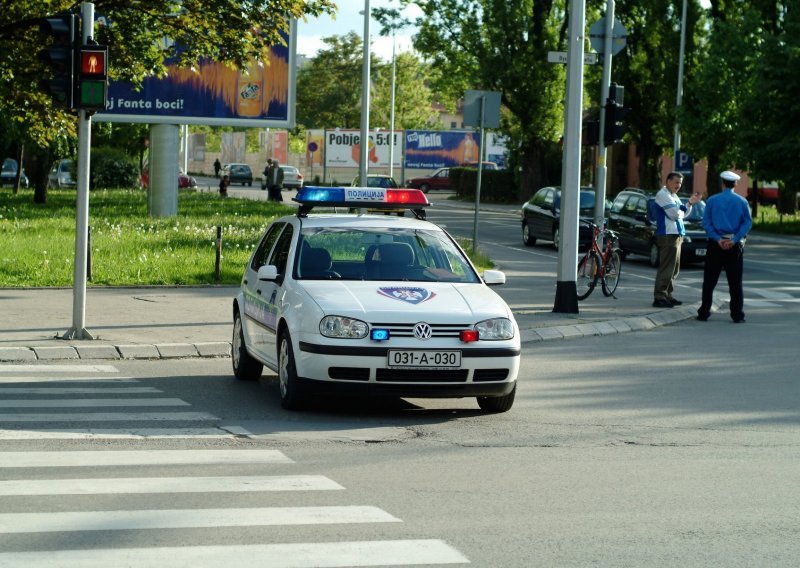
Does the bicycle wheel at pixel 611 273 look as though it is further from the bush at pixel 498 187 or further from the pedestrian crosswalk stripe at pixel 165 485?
→ the bush at pixel 498 187

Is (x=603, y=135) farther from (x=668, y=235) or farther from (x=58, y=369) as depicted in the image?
(x=58, y=369)

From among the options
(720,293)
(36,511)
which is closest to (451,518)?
(36,511)

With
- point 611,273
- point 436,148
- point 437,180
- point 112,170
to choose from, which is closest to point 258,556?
point 611,273

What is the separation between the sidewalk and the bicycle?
224 mm

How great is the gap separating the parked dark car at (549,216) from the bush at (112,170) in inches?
1327

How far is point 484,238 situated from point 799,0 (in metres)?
12.8

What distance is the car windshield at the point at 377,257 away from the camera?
36.0 ft

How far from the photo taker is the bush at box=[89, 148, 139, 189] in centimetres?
6525

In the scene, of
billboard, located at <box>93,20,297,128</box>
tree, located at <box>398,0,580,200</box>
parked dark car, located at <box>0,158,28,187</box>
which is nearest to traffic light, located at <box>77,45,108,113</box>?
billboard, located at <box>93,20,297,128</box>

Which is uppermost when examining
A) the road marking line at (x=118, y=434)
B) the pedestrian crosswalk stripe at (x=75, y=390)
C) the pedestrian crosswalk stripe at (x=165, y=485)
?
the pedestrian crosswalk stripe at (x=165, y=485)

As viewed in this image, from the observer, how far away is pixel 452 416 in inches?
411

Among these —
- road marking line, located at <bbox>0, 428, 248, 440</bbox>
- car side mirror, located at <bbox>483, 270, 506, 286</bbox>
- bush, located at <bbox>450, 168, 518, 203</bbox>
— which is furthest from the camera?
bush, located at <bbox>450, 168, 518, 203</bbox>

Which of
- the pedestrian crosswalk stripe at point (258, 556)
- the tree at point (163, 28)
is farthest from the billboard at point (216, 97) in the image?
the pedestrian crosswalk stripe at point (258, 556)

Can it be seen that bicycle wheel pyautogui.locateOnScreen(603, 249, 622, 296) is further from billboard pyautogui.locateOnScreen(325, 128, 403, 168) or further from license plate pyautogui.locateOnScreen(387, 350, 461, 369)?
billboard pyautogui.locateOnScreen(325, 128, 403, 168)
